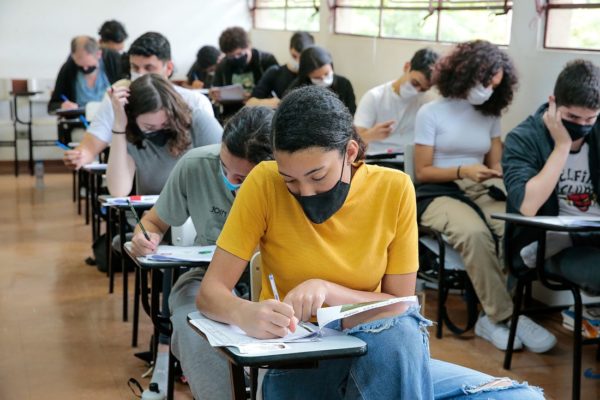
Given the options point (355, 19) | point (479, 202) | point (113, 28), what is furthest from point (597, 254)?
point (113, 28)

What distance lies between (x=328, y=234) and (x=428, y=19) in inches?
152

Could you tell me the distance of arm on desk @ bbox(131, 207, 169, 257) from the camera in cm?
264

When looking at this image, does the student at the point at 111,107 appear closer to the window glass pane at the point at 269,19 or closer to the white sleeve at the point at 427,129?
the white sleeve at the point at 427,129

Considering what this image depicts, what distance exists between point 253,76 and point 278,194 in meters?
5.60

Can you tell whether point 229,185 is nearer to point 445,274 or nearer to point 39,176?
point 445,274

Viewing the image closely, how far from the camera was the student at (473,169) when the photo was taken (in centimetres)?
385

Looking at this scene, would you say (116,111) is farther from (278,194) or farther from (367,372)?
(367,372)

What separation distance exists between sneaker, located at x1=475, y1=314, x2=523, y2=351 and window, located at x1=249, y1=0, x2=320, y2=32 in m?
4.20

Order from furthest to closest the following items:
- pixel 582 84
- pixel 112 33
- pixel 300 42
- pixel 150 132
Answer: pixel 112 33
pixel 300 42
pixel 150 132
pixel 582 84

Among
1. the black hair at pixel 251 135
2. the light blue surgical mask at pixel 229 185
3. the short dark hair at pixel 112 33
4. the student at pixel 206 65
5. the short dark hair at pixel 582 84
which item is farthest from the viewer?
the student at pixel 206 65

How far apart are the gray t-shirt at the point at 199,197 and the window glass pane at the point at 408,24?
A: 3.12 metres

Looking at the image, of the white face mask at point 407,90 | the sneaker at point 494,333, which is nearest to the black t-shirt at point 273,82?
the white face mask at point 407,90


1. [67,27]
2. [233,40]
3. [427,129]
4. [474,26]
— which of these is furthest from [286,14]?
[427,129]

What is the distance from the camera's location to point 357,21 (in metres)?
6.77
